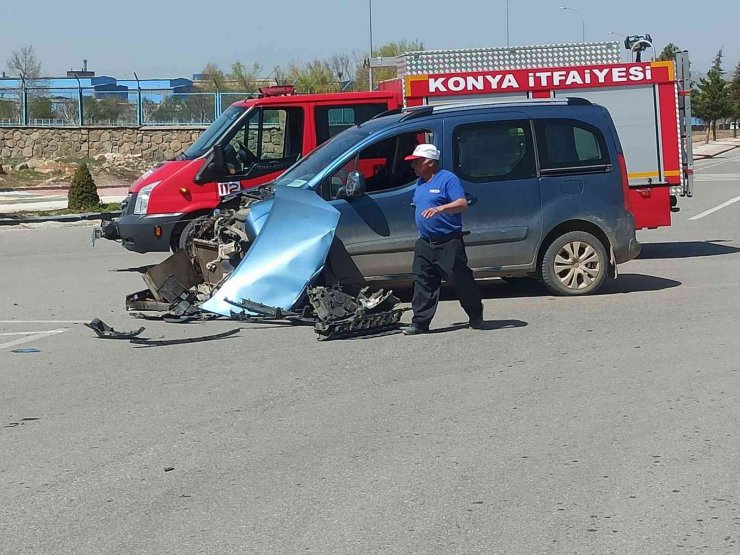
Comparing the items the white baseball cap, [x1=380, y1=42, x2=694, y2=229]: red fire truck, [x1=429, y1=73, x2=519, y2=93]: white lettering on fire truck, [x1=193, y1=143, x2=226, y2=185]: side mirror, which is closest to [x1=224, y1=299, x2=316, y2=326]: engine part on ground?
the white baseball cap

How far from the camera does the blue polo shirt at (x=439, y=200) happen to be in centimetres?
948

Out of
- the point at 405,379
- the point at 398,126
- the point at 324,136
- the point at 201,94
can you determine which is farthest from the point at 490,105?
the point at 201,94

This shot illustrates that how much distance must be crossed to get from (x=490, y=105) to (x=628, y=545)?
741cm

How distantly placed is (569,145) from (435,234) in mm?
2712

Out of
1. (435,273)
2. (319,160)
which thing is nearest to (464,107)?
(319,160)

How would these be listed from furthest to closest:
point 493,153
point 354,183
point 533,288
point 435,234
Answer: point 533,288 → point 493,153 → point 354,183 → point 435,234

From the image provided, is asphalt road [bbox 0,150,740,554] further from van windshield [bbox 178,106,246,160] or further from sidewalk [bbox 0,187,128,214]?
sidewalk [bbox 0,187,128,214]

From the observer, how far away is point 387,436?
6.55m

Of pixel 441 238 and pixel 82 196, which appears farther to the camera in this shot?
pixel 82 196

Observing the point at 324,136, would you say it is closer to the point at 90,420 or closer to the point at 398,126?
the point at 398,126

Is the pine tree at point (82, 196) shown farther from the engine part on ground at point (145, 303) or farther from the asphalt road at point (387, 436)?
the engine part on ground at point (145, 303)

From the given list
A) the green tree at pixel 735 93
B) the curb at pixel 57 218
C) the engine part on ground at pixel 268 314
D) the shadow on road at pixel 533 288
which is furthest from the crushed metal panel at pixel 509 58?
the green tree at pixel 735 93

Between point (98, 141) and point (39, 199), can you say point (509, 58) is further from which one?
point (98, 141)

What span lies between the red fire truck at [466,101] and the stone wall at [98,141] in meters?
29.4
